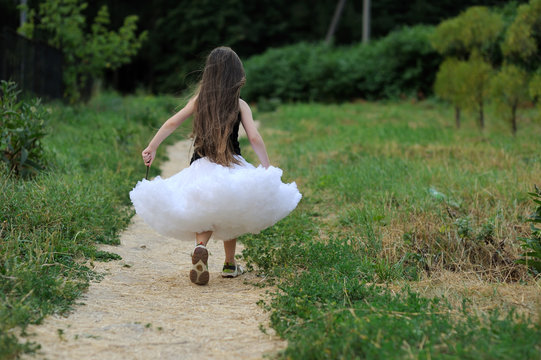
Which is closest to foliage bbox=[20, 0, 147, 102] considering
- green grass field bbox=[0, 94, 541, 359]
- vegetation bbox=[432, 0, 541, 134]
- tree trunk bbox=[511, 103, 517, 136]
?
green grass field bbox=[0, 94, 541, 359]

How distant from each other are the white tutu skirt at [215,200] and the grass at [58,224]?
0.72m

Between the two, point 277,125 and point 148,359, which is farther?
point 277,125

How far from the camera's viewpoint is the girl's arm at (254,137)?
4.71 metres

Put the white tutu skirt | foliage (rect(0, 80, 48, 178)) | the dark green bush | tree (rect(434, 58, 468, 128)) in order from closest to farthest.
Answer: the white tutu skirt → foliage (rect(0, 80, 48, 178)) → tree (rect(434, 58, 468, 128)) → the dark green bush

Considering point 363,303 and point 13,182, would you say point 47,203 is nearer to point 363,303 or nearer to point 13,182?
point 13,182

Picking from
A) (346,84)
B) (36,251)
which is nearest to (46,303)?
(36,251)

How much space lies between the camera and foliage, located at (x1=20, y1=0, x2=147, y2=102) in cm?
1470

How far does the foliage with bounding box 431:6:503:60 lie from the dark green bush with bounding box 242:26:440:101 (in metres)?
8.01

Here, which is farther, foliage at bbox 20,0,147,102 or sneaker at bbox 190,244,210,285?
foliage at bbox 20,0,147,102

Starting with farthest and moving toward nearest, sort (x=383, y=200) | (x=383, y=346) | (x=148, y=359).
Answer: (x=383, y=200), (x=148, y=359), (x=383, y=346)

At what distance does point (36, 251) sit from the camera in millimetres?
4352

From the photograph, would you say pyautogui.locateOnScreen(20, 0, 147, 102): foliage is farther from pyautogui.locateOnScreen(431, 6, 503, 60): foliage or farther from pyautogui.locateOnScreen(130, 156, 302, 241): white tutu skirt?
pyautogui.locateOnScreen(130, 156, 302, 241): white tutu skirt

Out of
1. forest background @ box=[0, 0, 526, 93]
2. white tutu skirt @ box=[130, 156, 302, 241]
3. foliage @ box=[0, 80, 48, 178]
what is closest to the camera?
white tutu skirt @ box=[130, 156, 302, 241]

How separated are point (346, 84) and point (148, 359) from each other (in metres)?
22.0
